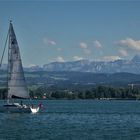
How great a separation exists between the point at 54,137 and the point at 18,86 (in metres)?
44.6

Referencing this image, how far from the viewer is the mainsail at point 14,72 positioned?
10288 centimetres

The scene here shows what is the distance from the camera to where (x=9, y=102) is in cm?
10775

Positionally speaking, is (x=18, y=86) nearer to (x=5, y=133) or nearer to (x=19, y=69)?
(x=19, y=69)

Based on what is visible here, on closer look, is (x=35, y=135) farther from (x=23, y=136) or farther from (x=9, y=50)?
(x=9, y=50)

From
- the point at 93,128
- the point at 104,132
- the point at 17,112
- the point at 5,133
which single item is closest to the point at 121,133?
the point at 104,132

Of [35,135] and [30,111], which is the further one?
[30,111]

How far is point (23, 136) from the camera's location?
199 feet

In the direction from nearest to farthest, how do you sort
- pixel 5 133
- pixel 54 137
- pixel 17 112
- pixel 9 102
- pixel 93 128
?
pixel 54 137
pixel 5 133
pixel 93 128
pixel 17 112
pixel 9 102

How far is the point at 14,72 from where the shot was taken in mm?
103500

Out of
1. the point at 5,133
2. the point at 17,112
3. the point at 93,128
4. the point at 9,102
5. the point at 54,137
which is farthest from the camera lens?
the point at 9,102

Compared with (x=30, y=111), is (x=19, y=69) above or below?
above

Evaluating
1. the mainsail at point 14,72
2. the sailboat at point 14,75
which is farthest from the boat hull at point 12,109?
the mainsail at point 14,72

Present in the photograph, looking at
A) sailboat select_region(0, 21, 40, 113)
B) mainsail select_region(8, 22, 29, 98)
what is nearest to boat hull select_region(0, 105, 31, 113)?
sailboat select_region(0, 21, 40, 113)

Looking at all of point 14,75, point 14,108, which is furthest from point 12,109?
point 14,75
